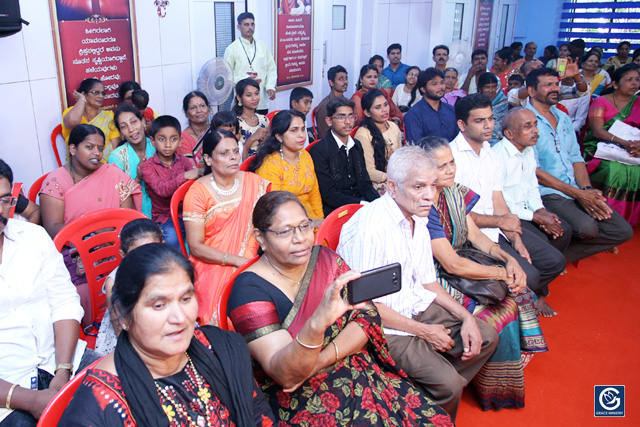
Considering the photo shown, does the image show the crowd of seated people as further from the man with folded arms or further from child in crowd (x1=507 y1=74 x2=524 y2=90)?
child in crowd (x1=507 y1=74 x2=524 y2=90)

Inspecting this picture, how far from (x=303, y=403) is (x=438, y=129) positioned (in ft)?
11.6

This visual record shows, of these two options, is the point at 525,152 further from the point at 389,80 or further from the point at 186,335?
the point at 389,80

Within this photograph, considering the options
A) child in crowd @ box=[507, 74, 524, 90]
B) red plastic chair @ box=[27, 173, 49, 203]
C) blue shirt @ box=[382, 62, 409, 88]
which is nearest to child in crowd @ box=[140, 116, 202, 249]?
red plastic chair @ box=[27, 173, 49, 203]

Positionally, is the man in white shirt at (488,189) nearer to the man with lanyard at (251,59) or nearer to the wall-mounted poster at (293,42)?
the man with lanyard at (251,59)

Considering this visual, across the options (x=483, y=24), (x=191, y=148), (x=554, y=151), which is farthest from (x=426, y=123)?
(x=483, y=24)

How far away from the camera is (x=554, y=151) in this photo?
13.4 feet

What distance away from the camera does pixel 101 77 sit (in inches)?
152

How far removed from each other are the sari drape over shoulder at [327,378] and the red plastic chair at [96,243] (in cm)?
95

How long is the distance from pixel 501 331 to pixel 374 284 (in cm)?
136

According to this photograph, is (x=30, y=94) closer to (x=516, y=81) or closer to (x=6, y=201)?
(x=6, y=201)

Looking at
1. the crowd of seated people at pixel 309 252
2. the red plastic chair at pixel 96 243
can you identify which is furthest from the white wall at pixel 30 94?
the red plastic chair at pixel 96 243

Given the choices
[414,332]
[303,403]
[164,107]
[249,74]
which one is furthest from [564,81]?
[303,403]

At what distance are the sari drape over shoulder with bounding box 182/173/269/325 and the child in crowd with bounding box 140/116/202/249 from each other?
48 cm

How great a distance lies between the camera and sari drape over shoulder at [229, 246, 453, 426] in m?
1.66
